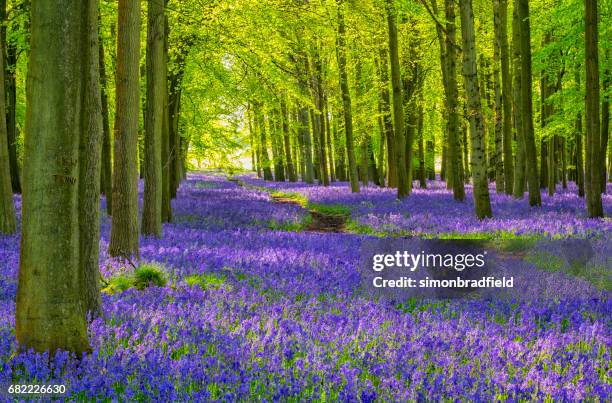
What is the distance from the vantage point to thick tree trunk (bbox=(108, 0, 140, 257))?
7664mm

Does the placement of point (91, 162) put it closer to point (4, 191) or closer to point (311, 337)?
point (311, 337)

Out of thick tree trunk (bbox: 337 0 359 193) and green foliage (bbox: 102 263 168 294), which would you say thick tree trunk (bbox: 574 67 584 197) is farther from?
green foliage (bbox: 102 263 168 294)

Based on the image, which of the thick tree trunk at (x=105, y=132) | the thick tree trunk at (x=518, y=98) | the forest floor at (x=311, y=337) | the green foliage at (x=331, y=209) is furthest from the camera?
the thick tree trunk at (x=518, y=98)

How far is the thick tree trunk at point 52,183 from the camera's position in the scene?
372 cm

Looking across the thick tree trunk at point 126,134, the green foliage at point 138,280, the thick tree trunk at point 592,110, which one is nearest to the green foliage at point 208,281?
the green foliage at point 138,280

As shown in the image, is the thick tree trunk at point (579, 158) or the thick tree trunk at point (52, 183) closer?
the thick tree trunk at point (52, 183)

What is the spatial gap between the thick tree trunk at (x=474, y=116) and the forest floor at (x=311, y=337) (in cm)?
560

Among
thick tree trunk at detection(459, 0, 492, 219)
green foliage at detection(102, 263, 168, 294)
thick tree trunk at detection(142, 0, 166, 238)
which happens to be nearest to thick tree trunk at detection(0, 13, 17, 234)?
thick tree trunk at detection(142, 0, 166, 238)

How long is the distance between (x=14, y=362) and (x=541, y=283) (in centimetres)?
613

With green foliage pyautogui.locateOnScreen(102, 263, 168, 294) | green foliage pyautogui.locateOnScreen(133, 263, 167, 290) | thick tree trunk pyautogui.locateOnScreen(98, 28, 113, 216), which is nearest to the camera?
green foliage pyautogui.locateOnScreen(102, 263, 168, 294)

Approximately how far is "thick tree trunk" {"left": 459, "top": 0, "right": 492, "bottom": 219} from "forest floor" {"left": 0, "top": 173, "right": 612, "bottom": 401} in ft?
18.4

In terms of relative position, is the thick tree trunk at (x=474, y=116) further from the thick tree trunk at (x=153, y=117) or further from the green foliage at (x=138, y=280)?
the green foliage at (x=138, y=280)

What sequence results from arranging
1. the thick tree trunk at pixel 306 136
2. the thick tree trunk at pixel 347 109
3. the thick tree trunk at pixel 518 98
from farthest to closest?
1. the thick tree trunk at pixel 306 136
2. the thick tree trunk at pixel 347 109
3. the thick tree trunk at pixel 518 98

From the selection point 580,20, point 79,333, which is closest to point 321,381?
point 79,333
